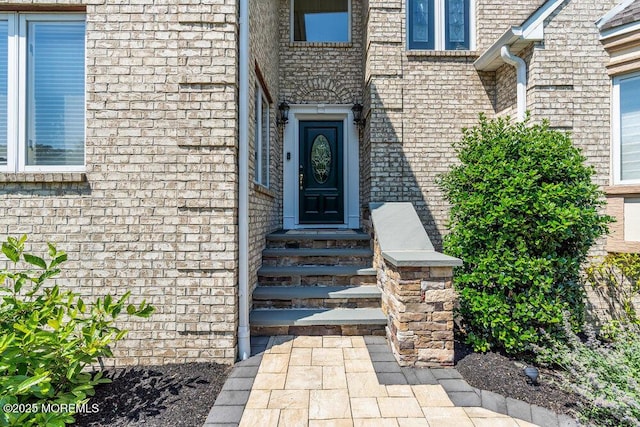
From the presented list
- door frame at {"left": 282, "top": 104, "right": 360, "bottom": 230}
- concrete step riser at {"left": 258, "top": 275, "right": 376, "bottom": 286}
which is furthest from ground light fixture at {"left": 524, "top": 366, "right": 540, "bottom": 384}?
door frame at {"left": 282, "top": 104, "right": 360, "bottom": 230}

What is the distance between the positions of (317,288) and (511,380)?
2067 millimetres

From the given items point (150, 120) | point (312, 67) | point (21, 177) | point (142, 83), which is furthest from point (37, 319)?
point (312, 67)

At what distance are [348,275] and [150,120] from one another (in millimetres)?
2670

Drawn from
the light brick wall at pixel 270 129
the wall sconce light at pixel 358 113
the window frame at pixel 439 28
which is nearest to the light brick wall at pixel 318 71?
the wall sconce light at pixel 358 113

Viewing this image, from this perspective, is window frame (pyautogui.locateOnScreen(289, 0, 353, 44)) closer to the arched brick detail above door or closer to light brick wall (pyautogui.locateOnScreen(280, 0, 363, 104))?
light brick wall (pyautogui.locateOnScreen(280, 0, 363, 104))

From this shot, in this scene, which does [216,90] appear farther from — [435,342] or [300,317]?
[435,342]

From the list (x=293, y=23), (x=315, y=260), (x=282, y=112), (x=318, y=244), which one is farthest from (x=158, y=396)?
(x=293, y=23)

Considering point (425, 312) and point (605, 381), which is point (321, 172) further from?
point (605, 381)

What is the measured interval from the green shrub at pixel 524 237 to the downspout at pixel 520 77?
1.32 m

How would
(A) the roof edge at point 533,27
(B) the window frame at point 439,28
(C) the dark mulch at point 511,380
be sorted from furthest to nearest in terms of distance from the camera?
(B) the window frame at point 439,28, (A) the roof edge at point 533,27, (C) the dark mulch at point 511,380

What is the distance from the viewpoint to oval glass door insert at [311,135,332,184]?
6.07 meters

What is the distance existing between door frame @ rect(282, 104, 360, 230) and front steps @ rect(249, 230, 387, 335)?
1.41 m

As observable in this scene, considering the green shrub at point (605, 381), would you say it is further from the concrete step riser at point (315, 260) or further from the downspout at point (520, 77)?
the downspout at point (520, 77)

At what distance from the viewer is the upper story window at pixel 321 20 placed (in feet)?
19.9
